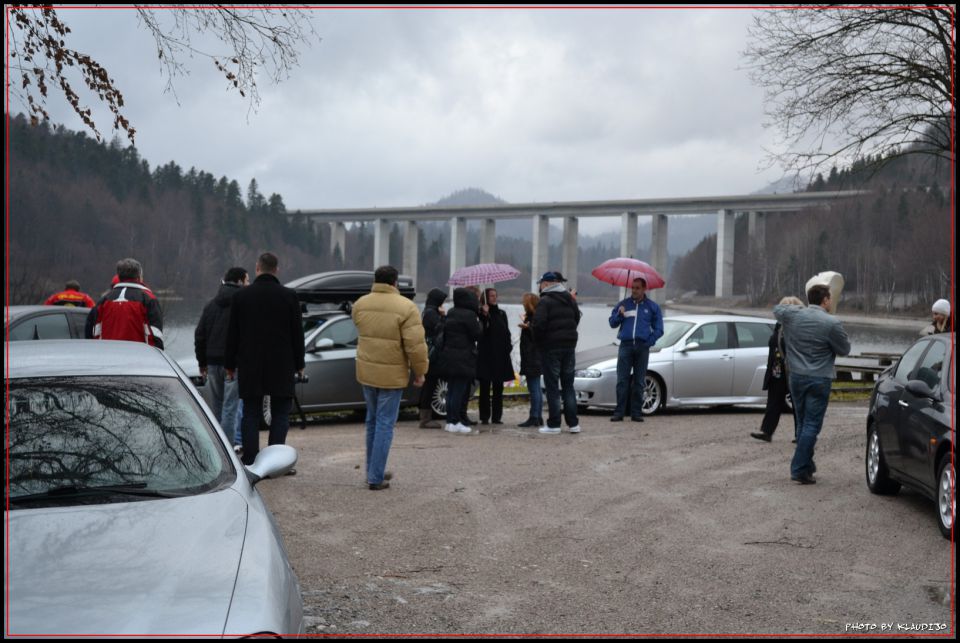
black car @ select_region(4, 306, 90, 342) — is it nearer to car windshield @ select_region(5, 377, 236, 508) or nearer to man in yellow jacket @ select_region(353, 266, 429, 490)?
man in yellow jacket @ select_region(353, 266, 429, 490)

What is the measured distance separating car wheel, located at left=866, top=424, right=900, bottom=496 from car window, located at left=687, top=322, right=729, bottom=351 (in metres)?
6.35

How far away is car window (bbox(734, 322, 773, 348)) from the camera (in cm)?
1576

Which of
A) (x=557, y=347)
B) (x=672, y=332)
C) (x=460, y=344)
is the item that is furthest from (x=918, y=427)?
(x=672, y=332)

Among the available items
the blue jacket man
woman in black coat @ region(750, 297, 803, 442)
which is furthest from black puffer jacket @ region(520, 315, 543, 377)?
woman in black coat @ region(750, 297, 803, 442)

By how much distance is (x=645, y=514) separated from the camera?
7941 mm

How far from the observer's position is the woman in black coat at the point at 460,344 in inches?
488

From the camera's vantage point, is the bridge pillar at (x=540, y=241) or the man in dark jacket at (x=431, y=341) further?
the bridge pillar at (x=540, y=241)

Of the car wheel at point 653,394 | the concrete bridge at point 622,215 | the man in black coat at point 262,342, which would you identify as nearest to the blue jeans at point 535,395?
the car wheel at point 653,394

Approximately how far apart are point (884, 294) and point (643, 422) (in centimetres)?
7783

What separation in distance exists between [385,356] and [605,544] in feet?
8.93

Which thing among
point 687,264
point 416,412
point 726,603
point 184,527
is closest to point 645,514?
point 726,603

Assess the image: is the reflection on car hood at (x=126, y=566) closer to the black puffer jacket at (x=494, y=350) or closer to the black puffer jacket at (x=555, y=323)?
the black puffer jacket at (x=555, y=323)

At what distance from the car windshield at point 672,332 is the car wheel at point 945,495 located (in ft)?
26.8

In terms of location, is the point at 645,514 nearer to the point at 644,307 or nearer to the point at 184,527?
the point at 184,527
